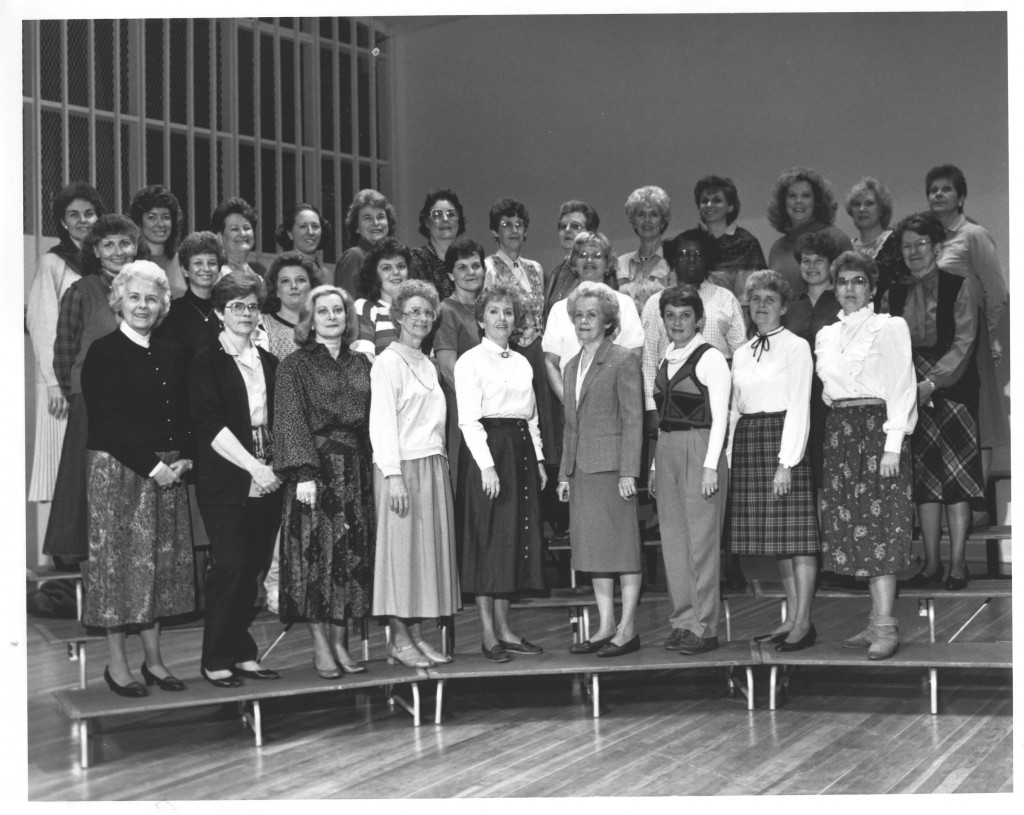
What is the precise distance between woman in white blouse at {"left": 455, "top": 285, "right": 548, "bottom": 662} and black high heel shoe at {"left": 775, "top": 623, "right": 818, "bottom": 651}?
1008 mm

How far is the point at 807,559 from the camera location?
5.19 metres

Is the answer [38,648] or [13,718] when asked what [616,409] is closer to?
[13,718]

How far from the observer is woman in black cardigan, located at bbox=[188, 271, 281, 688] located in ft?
15.4

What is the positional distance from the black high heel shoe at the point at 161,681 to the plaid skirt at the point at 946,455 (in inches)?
135

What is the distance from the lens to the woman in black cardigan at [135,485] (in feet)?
15.0

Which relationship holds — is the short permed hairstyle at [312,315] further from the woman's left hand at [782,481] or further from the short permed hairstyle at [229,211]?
the woman's left hand at [782,481]

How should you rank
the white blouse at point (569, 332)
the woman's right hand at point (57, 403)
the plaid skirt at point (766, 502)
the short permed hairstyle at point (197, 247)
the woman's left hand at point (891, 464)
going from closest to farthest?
the woman's left hand at point (891, 464) → the plaid skirt at point (766, 502) → the short permed hairstyle at point (197, 247) → the woman's right hand at point (57, 403) → the white blouse at point (569, 332)

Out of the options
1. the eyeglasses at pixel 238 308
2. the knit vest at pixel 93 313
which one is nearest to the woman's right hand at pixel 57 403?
the knit vest at pixel 93 313

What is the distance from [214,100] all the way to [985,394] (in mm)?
6108

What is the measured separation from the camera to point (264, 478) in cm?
468

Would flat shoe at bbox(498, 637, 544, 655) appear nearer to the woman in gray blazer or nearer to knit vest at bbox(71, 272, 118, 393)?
the woman in gray blazer

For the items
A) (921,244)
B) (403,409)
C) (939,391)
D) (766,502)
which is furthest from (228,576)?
(921,244)

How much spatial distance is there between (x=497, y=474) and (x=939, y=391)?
7.35 feet

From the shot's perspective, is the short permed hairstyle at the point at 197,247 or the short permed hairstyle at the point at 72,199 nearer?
the short permed hairstyle at the point at 197,247
